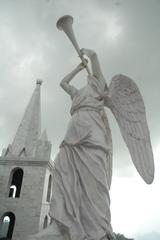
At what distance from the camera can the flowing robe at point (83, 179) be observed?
4.68 m

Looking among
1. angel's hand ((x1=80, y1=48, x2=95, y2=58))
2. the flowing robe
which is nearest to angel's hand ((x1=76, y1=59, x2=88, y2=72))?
angel's hand ((x1=80, y1=48, x2=95, y2=58))

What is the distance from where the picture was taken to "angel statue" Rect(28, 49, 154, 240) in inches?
186

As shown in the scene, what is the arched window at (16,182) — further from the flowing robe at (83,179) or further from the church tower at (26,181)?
the flowing robe at (83,179)

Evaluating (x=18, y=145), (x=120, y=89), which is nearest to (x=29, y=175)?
(x=18, y=145)

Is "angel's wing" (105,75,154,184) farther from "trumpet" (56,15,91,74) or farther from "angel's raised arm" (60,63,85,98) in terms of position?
"trumpet" (56,15,91,74)

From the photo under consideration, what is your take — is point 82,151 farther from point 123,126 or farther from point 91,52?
point 91,52

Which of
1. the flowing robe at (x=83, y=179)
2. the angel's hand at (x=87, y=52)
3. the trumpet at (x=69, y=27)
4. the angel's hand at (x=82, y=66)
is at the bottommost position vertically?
the flowing robe at (x=83, y=179)

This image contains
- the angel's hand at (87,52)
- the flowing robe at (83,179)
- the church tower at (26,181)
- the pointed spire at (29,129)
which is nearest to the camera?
the flowing robe at (83,179)

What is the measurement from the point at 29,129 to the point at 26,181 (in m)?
4.39

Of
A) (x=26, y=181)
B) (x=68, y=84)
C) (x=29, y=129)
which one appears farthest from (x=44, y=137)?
(x=68, y=84)

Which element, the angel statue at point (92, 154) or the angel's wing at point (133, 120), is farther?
the angel's wing at point (133, 120)

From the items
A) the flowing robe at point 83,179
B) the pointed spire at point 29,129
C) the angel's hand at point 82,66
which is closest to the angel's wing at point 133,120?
the flowing robe at point 83,179

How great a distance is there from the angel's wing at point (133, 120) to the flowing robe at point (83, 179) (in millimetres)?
433

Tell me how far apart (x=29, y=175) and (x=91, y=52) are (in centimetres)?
1589
